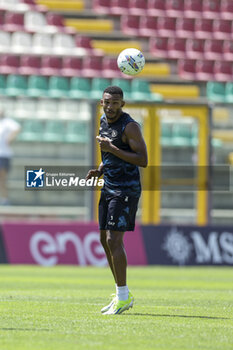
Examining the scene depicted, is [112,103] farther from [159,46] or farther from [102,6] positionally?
[102,6]

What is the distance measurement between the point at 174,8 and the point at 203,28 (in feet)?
4.06

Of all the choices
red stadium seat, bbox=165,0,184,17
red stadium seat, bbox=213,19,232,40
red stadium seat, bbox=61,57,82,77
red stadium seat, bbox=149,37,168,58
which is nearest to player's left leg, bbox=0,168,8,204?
red stadium seat, bbox=61,57,82,77

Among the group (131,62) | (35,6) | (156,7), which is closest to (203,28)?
(156,7)

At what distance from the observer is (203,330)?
6.85 metres

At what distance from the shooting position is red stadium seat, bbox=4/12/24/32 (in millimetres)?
26359

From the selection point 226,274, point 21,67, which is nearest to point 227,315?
point 226,274

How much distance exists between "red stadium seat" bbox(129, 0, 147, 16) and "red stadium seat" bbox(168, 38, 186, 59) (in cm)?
162

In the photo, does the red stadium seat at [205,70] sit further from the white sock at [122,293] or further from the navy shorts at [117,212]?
the white sock at [122,293]

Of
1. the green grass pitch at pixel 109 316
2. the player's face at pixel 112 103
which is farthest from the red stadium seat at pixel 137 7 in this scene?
the player's face at pixel 112 103

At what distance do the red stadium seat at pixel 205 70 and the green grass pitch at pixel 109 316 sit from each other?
527 inches

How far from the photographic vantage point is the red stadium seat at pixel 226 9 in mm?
29214

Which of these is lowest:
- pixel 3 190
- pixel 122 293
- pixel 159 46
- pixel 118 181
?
pixel 3 190

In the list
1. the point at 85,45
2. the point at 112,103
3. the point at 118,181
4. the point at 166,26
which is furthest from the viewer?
the point at 166,26

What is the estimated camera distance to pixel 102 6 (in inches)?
1116
